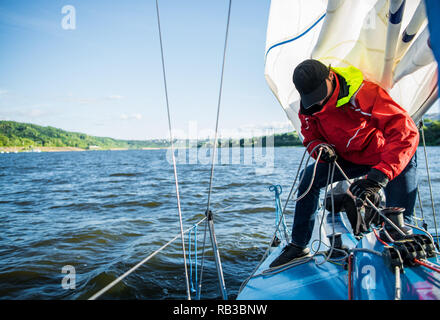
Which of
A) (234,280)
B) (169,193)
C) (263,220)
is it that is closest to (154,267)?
(234,280)

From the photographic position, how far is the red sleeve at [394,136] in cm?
177

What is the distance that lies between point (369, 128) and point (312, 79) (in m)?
0.54

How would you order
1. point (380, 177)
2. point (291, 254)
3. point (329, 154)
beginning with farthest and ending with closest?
point (291, 254) < point (329, 154) < point (380, 177)

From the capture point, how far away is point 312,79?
6.02ft

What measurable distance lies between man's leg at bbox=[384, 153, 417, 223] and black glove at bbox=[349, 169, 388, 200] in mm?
626

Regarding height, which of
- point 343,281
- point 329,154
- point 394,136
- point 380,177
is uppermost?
point 394,136

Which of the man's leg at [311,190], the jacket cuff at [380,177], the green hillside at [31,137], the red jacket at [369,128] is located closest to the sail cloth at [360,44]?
the red jacket at [369,128]

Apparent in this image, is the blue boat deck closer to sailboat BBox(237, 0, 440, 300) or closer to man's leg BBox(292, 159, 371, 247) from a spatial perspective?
sailboat BBox(237, 0, 440, 300)

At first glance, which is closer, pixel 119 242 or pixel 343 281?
pixel 343 281

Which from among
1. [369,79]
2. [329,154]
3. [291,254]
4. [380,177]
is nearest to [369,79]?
[369,79]

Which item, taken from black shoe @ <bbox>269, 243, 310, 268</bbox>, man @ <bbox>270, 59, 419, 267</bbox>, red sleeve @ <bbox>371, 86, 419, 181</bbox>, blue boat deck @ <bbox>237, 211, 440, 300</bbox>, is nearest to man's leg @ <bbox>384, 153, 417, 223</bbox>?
man @ <bbox>270, 59, 419, 267</bbox>

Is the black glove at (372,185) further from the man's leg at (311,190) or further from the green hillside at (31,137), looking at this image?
the green hillside at (31,137)

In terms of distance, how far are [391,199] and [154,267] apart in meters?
3.28

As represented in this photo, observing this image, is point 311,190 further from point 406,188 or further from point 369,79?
point 369,79
